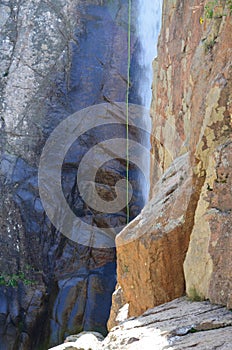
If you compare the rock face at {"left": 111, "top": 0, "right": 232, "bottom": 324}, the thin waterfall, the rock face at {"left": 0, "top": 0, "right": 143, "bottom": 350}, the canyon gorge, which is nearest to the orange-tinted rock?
the rock face at {"left": 111, "top": 0, "right": 232, "bottom": 324}

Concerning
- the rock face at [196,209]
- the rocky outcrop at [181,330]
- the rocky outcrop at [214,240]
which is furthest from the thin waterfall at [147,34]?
the rocky outcrop at [181,330]

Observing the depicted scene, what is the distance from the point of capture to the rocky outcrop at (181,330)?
7.45 ft

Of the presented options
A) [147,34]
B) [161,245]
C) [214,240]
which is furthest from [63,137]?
[214,240]

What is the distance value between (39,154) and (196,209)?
9.87 metres

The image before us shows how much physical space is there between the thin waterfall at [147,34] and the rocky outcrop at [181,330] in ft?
37.2

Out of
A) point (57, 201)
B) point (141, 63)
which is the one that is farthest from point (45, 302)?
point (141, 63)

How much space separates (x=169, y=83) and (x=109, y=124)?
7.73 m

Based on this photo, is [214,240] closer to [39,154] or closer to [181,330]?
[181,330]

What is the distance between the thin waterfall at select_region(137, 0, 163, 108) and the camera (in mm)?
13766

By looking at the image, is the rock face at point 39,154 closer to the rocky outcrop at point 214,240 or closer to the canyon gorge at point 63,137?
the canyon gorge at point 63,137

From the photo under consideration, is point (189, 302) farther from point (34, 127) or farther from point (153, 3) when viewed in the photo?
point (153, 3)

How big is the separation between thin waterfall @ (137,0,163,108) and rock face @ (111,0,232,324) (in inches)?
350

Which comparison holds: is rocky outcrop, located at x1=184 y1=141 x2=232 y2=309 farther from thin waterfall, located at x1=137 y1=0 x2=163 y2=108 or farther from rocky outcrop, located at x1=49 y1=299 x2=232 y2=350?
thin waterfall, located at x1=137 y1=0 x2=163 y2=108

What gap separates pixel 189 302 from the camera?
119 inches
